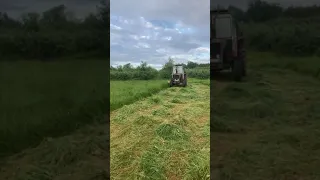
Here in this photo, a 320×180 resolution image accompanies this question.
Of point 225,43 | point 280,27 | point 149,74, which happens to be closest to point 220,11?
point 225,43

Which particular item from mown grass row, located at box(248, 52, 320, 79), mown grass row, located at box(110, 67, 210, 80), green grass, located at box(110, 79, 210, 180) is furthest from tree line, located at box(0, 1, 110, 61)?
mown grass row, located at box(110, 67, 210, 80)

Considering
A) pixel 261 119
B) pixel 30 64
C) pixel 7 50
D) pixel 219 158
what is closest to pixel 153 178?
pixel 219 158

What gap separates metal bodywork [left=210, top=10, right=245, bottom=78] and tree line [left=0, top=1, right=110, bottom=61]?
100 cm

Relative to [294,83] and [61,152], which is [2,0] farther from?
[294,83]

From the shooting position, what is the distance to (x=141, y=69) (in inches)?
475

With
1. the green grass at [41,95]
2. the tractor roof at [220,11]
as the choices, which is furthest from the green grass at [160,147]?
the tractor roof at [220,11]

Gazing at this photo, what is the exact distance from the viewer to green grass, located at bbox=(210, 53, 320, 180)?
224cm

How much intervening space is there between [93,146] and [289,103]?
74.7 inches

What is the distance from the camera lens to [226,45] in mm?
2793

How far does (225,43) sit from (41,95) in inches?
70.0

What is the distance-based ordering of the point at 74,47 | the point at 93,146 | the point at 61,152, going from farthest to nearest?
the point at 74,47
the point at 93,146
the point at 61,152

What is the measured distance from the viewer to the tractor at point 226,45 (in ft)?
8.80

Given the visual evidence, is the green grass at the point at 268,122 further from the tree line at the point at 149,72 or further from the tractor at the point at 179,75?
the tree line at the point at 149,72

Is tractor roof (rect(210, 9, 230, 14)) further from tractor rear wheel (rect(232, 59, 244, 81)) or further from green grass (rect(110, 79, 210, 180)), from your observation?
green grass (rect(110, 79, 210, 180))
